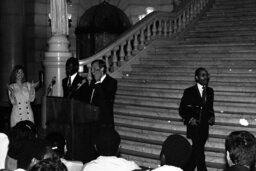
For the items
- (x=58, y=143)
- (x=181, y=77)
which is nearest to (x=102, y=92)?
(x=58, y=143)

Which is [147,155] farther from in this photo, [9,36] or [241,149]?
[9,36]

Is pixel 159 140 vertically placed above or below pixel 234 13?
below

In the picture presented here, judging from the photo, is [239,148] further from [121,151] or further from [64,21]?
[64,21]

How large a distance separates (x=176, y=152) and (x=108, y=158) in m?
0.64

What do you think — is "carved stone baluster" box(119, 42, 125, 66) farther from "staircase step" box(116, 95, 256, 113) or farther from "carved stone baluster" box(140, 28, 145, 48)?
"staircase step" box(116, 95, 256, 113)

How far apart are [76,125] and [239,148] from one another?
12.4ft

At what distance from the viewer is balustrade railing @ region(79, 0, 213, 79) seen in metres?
12.6

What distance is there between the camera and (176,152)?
3625mm

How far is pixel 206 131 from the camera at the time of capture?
7.04m

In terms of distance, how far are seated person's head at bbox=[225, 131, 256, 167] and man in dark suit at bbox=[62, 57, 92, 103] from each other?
13.9 feet

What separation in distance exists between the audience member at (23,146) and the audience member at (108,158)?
459 mm

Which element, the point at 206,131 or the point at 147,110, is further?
the point at 147,110

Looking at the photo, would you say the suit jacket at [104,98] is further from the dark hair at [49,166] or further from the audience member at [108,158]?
the dark hair at [49,166]

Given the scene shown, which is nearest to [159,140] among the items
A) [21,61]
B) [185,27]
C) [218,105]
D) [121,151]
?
[121,151]
